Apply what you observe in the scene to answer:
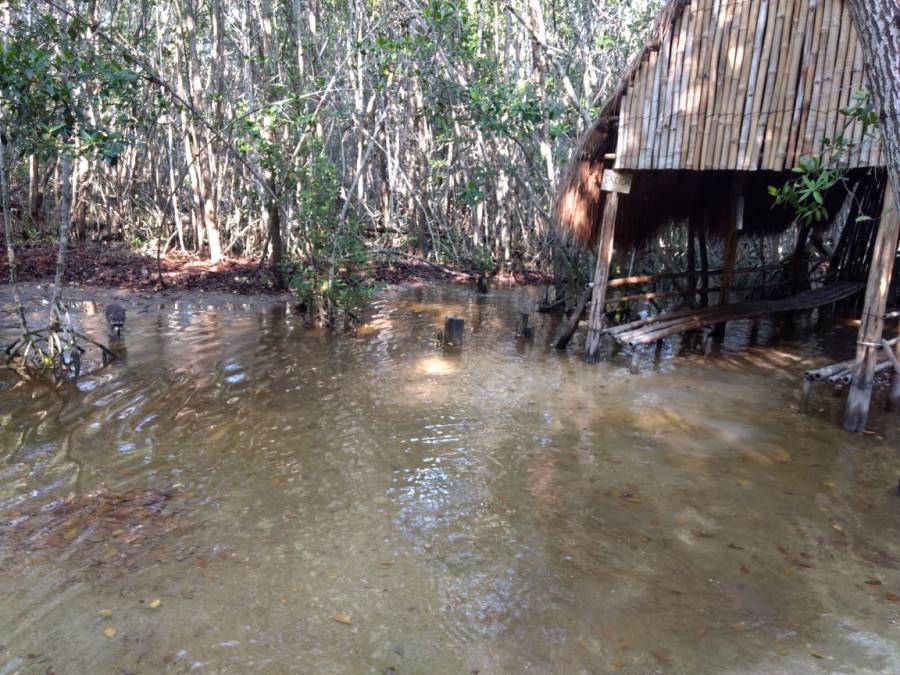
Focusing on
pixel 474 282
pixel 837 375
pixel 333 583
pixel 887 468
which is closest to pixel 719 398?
pixel 837 375

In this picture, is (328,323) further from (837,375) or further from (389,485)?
(837,375)

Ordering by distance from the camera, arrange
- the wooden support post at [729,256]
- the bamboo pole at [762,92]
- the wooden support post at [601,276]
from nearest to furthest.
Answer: the bamboo pole at [762,92] → the wooden support post at [601,276] → the wooden support post at [729,256]

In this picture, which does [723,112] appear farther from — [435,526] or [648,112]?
[435,526]

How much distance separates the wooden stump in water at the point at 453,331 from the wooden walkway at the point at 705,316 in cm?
194

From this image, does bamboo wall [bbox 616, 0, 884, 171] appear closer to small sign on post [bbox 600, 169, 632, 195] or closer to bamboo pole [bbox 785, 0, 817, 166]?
bamboo pole [bbox 785, 0, 817, 166]

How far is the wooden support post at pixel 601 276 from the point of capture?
7793 millimetres

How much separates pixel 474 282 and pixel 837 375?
947 cm

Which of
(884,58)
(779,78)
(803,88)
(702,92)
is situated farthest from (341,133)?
(884,58)

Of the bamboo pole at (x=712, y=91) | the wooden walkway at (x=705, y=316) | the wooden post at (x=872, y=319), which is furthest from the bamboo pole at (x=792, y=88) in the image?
the wooden walkway at (x=705, y=316)

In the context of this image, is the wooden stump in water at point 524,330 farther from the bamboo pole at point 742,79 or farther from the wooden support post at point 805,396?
the wooden support post at point 805,396

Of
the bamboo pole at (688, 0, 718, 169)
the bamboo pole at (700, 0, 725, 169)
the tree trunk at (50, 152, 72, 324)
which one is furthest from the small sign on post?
the tree trunk at (50, 152, 72, 324)

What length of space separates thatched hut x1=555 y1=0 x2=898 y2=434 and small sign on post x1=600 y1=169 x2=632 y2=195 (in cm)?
1

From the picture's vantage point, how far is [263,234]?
47.0 ft

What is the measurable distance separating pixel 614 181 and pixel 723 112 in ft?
4.33
